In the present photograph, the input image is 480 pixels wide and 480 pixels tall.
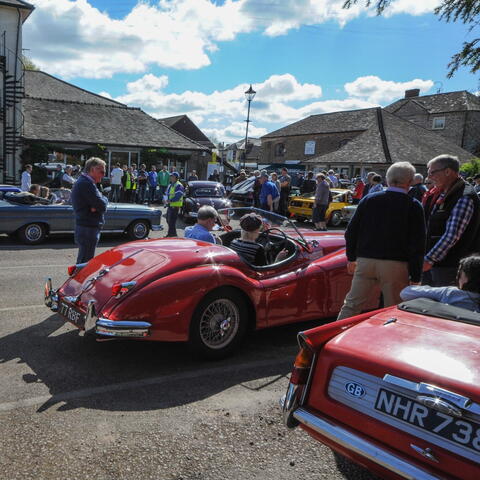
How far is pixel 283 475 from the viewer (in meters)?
2.67

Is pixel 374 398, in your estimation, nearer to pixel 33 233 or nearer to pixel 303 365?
pixel 303 365

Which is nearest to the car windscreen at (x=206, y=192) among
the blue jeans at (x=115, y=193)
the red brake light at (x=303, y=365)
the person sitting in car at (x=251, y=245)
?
the blue jeans at (x=115, y=193)

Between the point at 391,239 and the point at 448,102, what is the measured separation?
4675cm

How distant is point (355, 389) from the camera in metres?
2.37

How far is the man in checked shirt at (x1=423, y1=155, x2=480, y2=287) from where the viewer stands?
4.14 meters

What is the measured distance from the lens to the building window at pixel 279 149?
49188mm

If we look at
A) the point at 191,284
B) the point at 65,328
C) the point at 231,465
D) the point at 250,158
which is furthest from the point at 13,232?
the point at 250,158

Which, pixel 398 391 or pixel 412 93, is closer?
pixel 398 391

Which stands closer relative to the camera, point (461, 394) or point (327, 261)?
point (461, 394)

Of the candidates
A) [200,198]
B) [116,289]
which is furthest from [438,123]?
[116,289]

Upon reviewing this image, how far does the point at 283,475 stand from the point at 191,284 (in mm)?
1739

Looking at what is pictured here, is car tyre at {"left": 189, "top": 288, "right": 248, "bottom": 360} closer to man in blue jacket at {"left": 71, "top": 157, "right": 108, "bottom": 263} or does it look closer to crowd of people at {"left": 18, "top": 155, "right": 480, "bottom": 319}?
crowd of people at {"left": 18, "top": 155, "right": 480, "bottom": 319}

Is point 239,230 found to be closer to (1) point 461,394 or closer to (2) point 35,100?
(1) point 461,394

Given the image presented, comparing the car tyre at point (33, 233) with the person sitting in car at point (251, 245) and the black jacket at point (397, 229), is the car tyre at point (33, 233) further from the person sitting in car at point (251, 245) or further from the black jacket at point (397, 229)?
the black jacket at point (397, 229)
